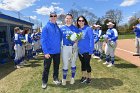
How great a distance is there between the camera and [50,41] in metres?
8.38

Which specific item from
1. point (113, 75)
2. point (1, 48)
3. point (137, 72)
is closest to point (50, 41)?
point (113, 75)

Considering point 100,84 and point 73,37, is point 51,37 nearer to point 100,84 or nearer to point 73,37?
point 73,37

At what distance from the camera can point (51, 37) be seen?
8.38 metres

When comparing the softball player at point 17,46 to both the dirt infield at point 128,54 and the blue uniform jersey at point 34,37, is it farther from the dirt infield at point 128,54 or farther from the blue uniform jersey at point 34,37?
the dirt infield at point 128,54

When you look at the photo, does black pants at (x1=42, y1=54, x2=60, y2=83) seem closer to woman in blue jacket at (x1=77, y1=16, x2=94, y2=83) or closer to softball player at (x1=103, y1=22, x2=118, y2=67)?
woman in blue jacket at (x1=77, y1=16, x2=94, y2=83)

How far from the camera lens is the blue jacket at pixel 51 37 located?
829 centimetres

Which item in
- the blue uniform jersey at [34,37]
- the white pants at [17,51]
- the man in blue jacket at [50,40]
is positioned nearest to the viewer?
the man in blue jacket at [50,40]

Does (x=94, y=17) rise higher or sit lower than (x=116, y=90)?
higher

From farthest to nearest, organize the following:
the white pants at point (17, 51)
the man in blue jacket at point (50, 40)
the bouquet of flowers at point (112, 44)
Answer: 1. the white pants at point (17, 51)
2. the bouquet of flowers at point (112, 44)
3. the man in blue jacket at point (50, 40)

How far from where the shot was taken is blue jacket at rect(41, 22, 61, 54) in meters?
8.29

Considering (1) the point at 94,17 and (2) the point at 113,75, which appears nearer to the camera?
(2) the point at 113,75

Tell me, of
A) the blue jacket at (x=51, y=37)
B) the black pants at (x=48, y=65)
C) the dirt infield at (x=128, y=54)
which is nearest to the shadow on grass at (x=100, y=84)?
the black pants at (x=48, y=65)

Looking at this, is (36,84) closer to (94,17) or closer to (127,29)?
(94,17)

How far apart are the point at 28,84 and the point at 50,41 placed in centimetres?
180
